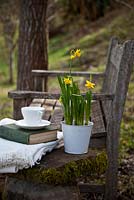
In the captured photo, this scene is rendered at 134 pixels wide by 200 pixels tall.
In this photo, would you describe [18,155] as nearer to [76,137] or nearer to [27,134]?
Answer: [27,134]

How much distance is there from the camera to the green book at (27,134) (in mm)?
2523

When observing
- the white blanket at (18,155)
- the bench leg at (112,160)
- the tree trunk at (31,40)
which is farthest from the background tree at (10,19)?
the white blanket at (18,155)

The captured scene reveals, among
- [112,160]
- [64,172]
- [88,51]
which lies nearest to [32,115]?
[64,172]

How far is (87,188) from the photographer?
3768 millimetres

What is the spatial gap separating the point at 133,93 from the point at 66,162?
5.42m

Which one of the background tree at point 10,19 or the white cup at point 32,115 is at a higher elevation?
the background tree at point 10,19

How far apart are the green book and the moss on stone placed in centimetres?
17

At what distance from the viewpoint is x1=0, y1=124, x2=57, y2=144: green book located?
2.52m

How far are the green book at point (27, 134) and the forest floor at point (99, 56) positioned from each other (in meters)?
1.45

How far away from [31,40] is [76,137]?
2.62 metres

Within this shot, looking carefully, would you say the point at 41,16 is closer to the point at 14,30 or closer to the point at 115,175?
the point at 115,175

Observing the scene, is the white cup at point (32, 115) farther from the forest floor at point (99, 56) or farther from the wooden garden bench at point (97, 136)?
the forest floor at point (99, 56)

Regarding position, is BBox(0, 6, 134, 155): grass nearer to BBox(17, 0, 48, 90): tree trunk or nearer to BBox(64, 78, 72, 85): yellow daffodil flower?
BBox(17, 0, 48, 90): tree trunk

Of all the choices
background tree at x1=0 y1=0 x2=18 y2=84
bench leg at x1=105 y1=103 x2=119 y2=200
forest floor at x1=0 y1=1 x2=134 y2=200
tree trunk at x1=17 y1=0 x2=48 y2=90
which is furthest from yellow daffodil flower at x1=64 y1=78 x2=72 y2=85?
background tree at x1=0 y1=0 x2=18 y2=84
